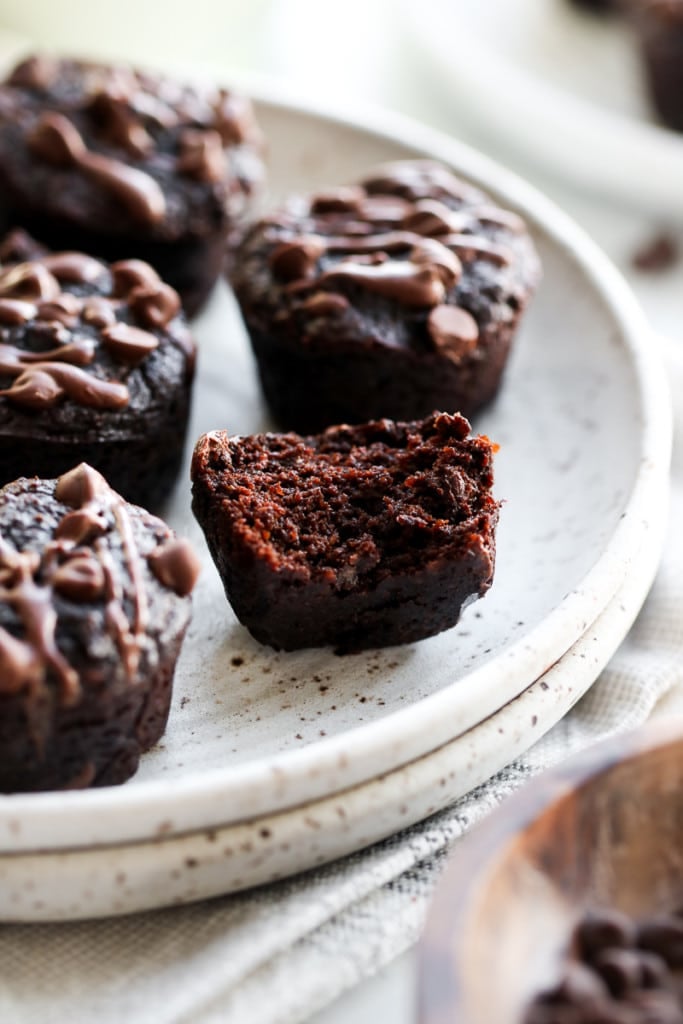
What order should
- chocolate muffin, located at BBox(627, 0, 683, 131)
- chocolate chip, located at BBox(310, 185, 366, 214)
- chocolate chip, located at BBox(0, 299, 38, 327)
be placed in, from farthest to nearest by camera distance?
1. chocolate muffin, located at BBox(627, 0, 683, 131)
2. chocolate chip, located at BBox(310, 185, 366, 214)
3. chocolate chip, located at BBox(0, 299, 38, 327)

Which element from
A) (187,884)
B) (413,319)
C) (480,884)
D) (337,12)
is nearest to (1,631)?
(187,884)

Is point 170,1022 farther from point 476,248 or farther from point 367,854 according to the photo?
point 476,248

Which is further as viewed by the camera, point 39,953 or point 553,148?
point 553,148

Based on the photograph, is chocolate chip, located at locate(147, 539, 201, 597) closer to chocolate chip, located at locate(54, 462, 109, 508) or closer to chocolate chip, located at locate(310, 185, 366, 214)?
chocolate chip, located at locate(54, 462, 109, 508)

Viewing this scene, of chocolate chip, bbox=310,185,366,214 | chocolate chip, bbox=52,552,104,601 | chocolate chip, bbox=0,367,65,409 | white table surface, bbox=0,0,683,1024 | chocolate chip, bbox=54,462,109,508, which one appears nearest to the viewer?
chocolate chip, bbox=52,552,104,601

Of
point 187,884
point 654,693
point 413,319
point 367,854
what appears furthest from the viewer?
point 413,319

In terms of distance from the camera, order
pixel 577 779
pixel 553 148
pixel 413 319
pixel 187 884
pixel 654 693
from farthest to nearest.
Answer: pixel 553 148 → pixel 413 319 → pixel 654 693 → pixel 187 884 → pixel 577 779

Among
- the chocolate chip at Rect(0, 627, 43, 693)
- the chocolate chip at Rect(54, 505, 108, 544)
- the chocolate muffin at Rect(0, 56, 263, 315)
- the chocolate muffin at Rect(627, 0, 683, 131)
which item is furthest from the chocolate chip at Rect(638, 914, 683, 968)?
the chocolate muffin at Rect(627, 0, 683, 131)
